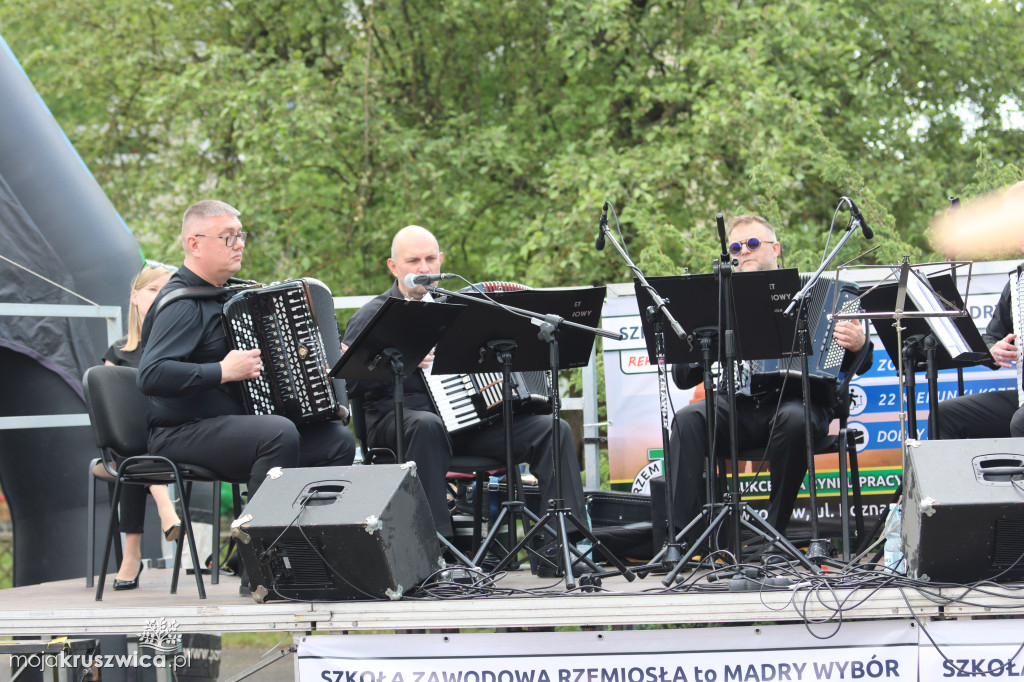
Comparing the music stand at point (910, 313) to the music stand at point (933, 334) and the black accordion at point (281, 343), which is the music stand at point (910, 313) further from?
the black accordion at point (281, 343)

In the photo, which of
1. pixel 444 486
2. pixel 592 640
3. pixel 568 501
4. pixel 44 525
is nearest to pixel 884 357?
pixel 568 501

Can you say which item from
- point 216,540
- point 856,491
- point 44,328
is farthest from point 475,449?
point 44,328

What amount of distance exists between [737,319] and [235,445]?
213 centimetres

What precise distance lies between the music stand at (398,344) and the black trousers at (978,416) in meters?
2.56

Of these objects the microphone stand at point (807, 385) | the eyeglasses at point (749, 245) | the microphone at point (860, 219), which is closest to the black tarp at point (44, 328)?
the eyeglasses at point (749, 245)

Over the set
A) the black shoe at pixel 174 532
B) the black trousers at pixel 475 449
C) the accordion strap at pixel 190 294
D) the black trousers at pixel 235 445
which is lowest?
the black shoe at pixel 174 532

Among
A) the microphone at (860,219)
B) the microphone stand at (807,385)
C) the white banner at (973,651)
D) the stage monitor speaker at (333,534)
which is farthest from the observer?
the microphone stand at (807,385)

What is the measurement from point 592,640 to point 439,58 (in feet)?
28.7

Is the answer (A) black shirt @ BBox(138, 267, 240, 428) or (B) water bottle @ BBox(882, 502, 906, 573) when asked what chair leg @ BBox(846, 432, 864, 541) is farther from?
(A) black shirt @ BBox(138, 267, 240, 428)

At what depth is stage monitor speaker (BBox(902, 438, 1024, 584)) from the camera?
10.9 ft

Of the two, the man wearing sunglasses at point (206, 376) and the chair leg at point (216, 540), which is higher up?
the man wearing sunglasses at point (206, 376)

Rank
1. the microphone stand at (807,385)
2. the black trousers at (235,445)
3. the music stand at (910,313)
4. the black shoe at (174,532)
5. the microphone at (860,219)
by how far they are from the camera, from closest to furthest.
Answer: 1. the music stand at (910,313)
2. the microphone at (860,219)
3. the microphone stand at (807,385)
4. the black trousers at (235,445)
5. the black shoe at (174,532)

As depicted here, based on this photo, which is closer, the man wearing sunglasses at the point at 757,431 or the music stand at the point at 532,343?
the music stand at the point at 532,343

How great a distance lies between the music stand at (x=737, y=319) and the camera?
13.2ft
